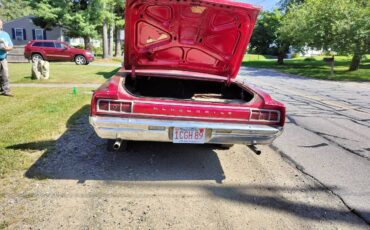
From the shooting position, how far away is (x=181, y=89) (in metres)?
5.50

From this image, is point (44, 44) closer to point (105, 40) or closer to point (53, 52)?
point (53, 52)

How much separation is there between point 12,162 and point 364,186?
4.35 metres

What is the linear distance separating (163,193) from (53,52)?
2155 cm

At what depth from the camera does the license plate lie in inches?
143

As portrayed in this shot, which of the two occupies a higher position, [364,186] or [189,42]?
[189,42]

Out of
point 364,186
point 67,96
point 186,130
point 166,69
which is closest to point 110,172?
point 186,130

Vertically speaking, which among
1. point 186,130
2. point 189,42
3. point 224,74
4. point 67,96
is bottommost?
point 67,96

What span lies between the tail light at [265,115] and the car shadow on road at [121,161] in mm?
864

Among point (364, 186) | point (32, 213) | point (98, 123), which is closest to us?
point (32, 213)

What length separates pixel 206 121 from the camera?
3.69 metres

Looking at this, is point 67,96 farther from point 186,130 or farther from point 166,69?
point 186,130

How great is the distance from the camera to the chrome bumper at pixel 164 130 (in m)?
3.52

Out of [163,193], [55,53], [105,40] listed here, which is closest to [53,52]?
[55,53]

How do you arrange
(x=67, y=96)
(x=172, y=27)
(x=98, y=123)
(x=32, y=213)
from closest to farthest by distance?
(x=32, y=213) → (x=98, y=123) → (x=172, y=27) → (x=67, y=96)
